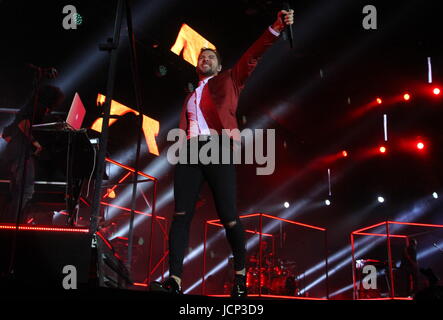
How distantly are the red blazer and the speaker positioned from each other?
3.06ft

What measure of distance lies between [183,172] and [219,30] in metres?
6.69

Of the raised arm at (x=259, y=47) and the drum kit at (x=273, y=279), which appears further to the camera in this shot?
the drum kit at (x=273, y=279)

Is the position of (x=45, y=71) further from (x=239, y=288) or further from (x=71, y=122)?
(x=239, y=288)

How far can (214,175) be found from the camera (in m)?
2.59

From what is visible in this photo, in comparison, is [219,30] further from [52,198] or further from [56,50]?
[52,198]

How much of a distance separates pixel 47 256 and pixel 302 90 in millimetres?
10501

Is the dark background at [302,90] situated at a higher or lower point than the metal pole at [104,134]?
higher

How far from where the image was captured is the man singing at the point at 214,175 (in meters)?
2.56

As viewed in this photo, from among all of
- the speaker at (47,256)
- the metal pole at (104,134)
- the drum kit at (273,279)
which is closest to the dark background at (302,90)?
the drum kit at (273,279)

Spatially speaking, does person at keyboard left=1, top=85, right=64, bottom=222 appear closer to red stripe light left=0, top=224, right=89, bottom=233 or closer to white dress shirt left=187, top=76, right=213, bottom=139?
red stripe light left=0, top=224, right=89, bottom=233

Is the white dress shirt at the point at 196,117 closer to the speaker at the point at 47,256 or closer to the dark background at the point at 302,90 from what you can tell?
the speaker at the point at 47,256

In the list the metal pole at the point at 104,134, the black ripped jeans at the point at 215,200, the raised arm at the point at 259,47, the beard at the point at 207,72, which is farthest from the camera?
the beard at the point at 207,72

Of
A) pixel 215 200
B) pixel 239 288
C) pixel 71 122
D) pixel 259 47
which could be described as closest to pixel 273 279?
pixel 71 122

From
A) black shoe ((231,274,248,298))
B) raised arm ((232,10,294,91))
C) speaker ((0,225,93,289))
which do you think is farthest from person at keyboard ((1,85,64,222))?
black shoe ((231,274,248,298))
